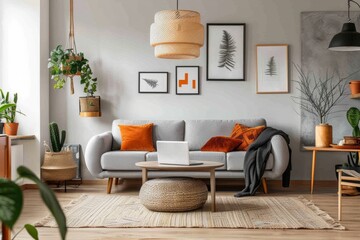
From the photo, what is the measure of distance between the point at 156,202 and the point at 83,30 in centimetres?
303

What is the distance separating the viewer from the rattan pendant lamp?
13.8ft

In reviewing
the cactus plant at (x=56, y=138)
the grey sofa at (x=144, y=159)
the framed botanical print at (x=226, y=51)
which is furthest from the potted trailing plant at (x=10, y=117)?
the framed botanical print at (x=226, y=51)

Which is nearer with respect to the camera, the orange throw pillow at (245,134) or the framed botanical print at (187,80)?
the orange throw pillow at (245,134)

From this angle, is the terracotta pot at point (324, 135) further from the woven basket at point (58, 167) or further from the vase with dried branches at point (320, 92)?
the woven basket at point (58, 167)

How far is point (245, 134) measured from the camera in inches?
228

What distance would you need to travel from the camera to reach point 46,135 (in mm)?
6172

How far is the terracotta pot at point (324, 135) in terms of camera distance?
5.63m

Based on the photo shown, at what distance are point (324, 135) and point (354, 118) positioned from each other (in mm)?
484

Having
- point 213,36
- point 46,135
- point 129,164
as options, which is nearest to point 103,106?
point 46,135

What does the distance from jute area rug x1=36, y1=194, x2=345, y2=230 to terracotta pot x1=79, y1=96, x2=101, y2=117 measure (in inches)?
54.0

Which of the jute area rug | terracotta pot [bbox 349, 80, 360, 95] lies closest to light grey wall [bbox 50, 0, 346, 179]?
terracotta pot [bbox 349, 80, 360, 95]

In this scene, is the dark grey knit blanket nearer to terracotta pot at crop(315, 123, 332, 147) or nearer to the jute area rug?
the jute area rug

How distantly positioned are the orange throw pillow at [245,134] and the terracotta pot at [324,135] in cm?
65

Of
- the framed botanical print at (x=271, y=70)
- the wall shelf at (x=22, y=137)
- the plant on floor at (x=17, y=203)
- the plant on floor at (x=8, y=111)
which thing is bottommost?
the wall shelf at (x=22, y=137)
